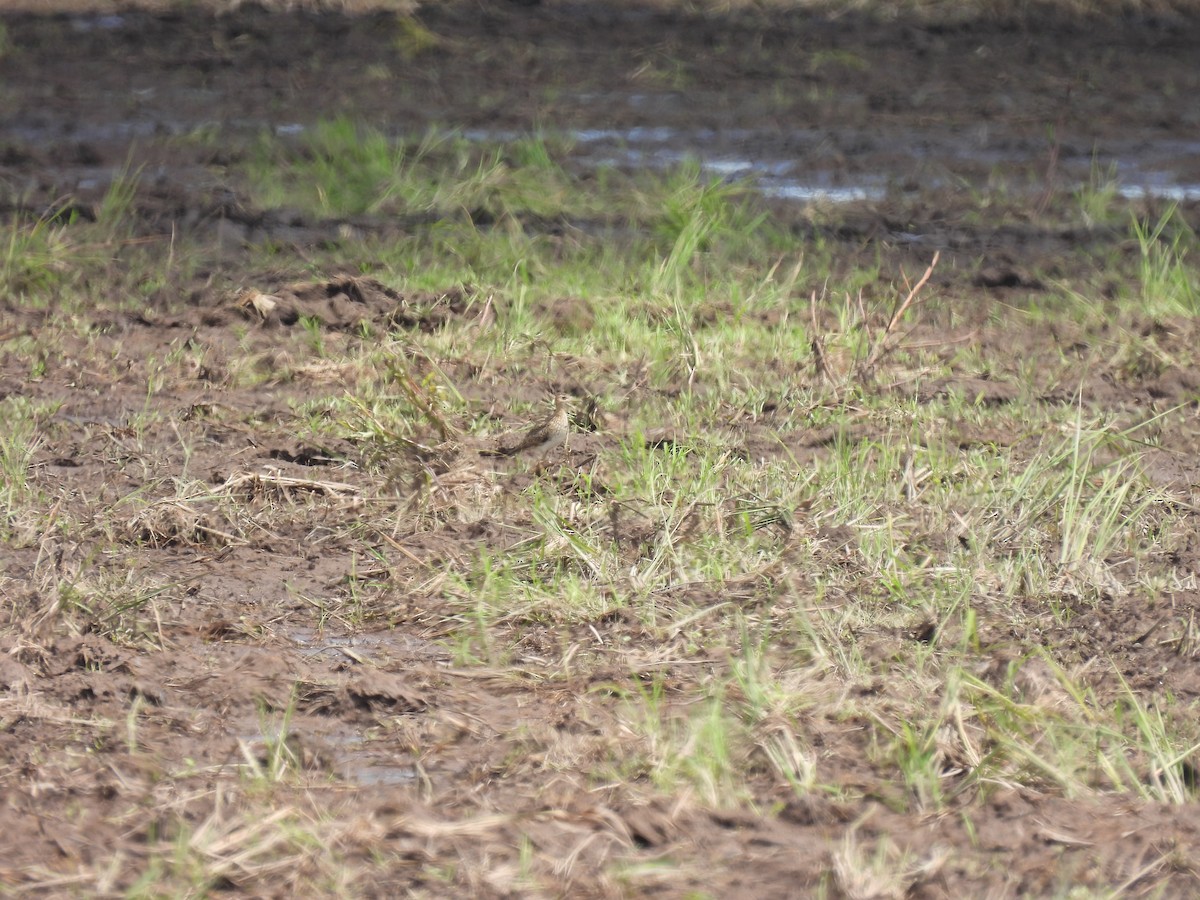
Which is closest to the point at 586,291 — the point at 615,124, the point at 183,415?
the point at 183,415

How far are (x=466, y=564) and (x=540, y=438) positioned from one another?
0.56m

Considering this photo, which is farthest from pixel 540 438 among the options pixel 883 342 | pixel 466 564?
pixel 883 342

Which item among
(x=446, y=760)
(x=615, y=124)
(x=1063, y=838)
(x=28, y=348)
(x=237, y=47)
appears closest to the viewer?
(x=1063, y=838)

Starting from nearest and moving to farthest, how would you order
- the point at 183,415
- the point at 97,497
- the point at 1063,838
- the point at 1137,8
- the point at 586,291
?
the point at 1063,838
the point at 97,497
the point at 183,415
the point at 586,291
the point at 1137,8

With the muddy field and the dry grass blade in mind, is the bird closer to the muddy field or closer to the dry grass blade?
the muddy field

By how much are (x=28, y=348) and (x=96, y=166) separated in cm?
184

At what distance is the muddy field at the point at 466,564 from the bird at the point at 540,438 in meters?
0.07

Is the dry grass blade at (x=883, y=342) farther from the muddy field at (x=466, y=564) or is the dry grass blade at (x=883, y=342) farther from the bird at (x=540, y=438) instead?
the bird at (x=540, y=438)

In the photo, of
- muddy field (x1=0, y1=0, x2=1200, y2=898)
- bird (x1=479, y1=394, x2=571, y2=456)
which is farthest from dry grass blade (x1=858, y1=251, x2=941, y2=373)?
bird (x1=479, y1=394, x2=571, y2=456)

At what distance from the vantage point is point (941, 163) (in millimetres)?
5910

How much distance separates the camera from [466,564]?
113 inches

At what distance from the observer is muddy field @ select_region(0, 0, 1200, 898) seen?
194cm

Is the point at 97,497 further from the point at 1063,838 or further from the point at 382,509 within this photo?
the point at 1063,838

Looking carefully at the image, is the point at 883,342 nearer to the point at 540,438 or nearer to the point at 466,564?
the point at 540,438
